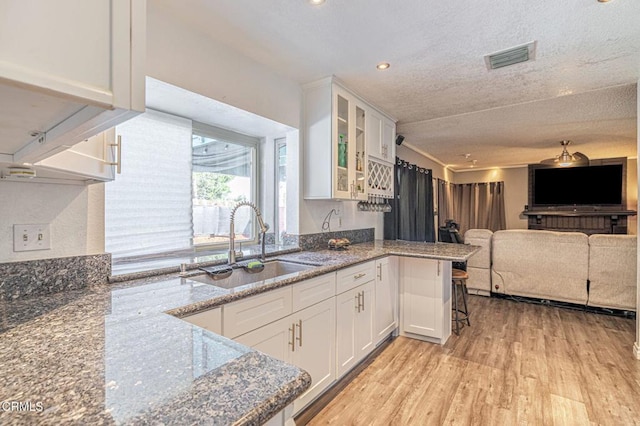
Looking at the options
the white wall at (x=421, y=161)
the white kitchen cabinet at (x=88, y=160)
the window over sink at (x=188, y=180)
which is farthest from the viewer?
the white wall at (x=421, y=161)

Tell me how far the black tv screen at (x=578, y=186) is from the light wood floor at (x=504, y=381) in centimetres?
425

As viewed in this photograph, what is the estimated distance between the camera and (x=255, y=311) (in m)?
1.55

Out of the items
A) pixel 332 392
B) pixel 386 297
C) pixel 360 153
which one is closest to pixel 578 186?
pixel 360 153

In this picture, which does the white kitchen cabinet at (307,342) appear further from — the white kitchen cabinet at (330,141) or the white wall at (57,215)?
the white kitchen cabinet at (330,141)

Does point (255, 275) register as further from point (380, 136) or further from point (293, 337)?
point (380, 136)

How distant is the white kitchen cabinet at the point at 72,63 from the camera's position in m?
0.41

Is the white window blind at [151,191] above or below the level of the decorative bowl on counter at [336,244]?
above

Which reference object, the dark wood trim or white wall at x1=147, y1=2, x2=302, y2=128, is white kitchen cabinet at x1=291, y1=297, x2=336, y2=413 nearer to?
the dark wood trim

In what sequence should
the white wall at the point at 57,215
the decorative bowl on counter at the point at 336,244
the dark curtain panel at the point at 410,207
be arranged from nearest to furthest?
the white wall at the point at 57,215 < the decorative bowl on counter at the point at 336,244 < the dark curtain panel at the point at 410,207

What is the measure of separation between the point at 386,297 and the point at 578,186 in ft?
20.8

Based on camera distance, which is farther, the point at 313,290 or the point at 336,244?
the point at 336,244

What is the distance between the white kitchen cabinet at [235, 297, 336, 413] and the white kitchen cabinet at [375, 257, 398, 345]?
2.26ft

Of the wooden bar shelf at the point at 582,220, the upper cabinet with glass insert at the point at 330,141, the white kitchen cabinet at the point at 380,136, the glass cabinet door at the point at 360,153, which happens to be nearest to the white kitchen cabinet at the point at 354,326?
the upper cabinet with glass insert at the point at 330,141

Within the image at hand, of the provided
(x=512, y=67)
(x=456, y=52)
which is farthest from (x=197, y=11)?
(x=512, y=67)
